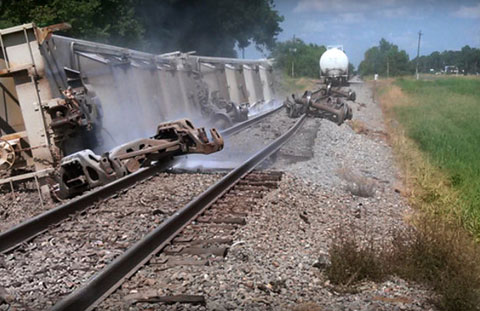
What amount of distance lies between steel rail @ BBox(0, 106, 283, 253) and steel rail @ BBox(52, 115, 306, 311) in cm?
159

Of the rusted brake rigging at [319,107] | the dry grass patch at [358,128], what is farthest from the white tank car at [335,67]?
the dry grass patch at [358,128]

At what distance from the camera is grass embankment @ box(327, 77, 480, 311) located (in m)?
4.31

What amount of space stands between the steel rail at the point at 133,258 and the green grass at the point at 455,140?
141 inches

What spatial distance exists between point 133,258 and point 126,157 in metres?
4.41

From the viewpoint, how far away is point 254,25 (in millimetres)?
43625

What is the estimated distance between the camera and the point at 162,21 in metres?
36.9

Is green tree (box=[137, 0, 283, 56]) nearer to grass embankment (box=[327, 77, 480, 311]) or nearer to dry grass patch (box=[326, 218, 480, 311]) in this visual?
grass embankment (box=[327, 77, 480, 311])

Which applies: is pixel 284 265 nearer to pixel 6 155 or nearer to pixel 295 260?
pixel 295 260

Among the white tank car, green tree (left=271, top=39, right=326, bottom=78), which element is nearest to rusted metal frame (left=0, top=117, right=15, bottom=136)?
the white tank car

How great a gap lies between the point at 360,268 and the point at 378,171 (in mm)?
6746

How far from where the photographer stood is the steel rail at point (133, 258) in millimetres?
3785

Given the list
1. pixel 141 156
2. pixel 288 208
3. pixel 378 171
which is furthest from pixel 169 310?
pixel 378 171

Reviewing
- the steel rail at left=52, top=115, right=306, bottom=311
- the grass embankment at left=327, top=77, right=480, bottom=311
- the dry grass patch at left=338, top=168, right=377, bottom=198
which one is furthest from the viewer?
the dry grass patch at left=338, top=168, right=377, bottom=198

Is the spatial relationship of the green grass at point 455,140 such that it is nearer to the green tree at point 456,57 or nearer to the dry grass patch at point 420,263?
the dry grass patch at point 420,263
